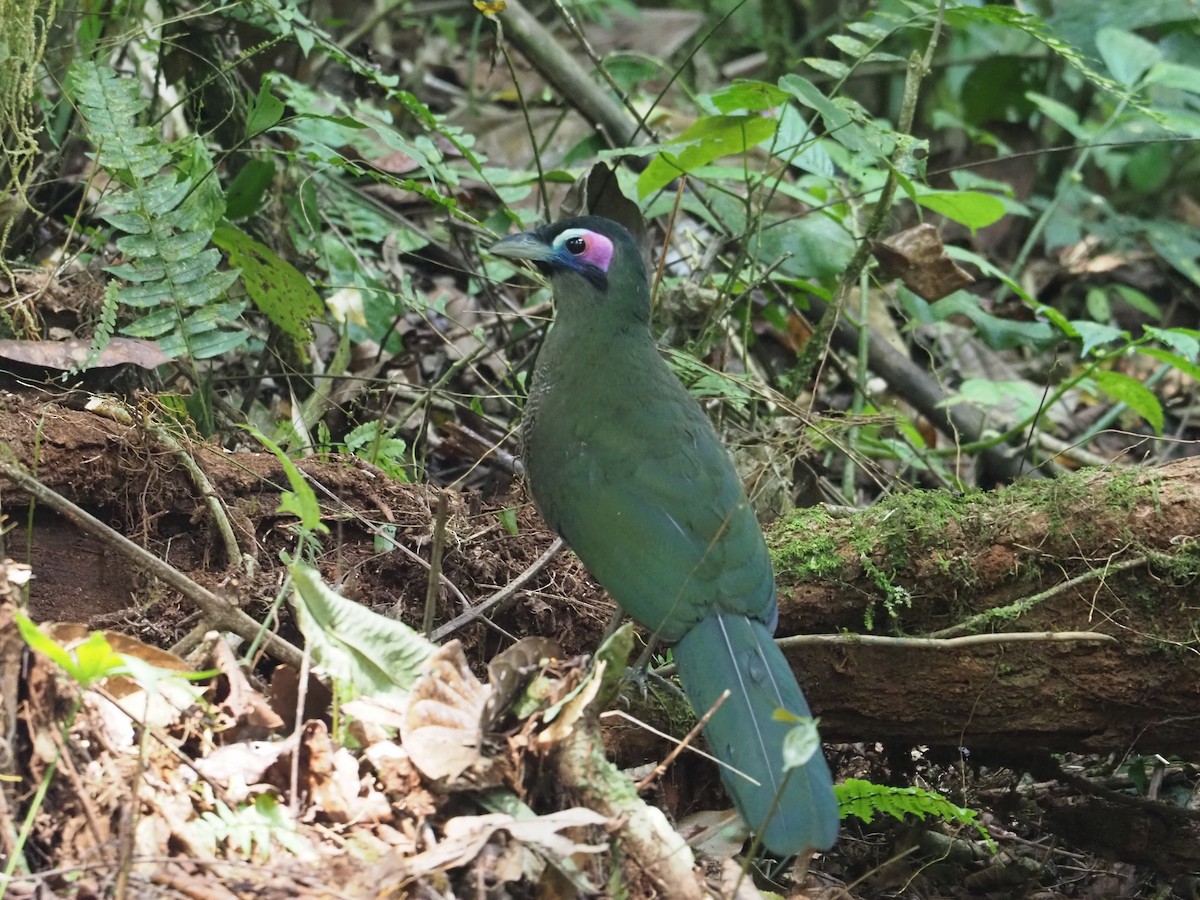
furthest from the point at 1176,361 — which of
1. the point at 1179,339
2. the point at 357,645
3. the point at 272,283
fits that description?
the point at 357,645

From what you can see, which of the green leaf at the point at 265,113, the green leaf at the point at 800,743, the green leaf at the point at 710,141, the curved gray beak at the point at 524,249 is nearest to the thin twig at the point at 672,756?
the green leaf at the point at 800,743

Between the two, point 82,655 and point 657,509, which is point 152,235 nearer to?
point 657,509

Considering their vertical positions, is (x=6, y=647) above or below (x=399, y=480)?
above

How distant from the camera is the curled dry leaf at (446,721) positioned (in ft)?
7.07

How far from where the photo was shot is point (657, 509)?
10.7 feet

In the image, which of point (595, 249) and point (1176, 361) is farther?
point (1176, 361)

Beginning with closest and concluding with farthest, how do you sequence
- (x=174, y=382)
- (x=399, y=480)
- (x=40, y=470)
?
(x=40, y=470)
(x=399, y=480)
(x=174, y=382)

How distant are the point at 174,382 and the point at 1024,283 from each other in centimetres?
504

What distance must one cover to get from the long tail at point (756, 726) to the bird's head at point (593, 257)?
4.08ft

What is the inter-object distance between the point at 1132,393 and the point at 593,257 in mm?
2194

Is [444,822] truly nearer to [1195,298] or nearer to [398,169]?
[398,169]

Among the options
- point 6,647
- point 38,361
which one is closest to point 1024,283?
point 38,361

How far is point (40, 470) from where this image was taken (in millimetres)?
2961

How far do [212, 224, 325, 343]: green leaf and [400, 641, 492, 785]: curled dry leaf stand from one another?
6.73ft
